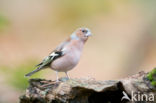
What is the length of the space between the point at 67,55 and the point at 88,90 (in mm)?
1328

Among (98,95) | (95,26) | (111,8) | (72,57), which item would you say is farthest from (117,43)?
(98,95)

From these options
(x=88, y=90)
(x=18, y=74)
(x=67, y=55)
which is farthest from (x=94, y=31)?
(x=88, y=90)

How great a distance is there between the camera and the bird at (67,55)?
6324 mm

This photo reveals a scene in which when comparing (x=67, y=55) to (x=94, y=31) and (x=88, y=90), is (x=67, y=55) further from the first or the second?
(x=94, y=31)

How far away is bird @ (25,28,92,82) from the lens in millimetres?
6324

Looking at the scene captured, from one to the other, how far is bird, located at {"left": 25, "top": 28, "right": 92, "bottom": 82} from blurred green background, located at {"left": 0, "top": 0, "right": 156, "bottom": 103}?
626 centimetres

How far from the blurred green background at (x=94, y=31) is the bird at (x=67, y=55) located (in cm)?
626

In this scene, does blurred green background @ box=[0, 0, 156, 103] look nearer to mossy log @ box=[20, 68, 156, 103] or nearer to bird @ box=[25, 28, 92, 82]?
bird @ box=[25, 28, 92, 82]

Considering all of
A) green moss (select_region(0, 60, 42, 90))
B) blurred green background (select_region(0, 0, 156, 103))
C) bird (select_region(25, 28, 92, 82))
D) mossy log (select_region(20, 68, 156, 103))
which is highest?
blurred green background (select_region(0, 0, 156, 103))

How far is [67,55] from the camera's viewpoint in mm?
6375

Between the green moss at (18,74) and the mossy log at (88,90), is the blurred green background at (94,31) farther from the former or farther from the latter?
the mossy log at (88,90)

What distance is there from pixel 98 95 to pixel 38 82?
0.97m

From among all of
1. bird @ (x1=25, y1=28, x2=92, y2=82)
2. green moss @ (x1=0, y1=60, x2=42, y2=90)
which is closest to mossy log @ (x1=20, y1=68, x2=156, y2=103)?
bird @ (x1=25, y1=28, x2=92, y2=82)

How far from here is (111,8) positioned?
13.9 metres
